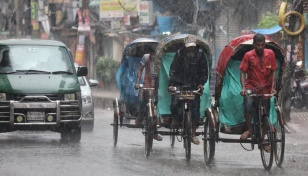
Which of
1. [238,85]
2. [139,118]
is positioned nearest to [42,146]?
[139,118]

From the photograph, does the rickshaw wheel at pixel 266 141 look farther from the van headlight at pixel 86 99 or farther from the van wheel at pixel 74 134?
the van headlight at pixel 86 99

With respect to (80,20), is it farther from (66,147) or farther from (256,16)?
(66,147)

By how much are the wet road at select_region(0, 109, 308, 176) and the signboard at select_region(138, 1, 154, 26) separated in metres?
25.0

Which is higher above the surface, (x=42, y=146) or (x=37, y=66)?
(x=37, y=66)

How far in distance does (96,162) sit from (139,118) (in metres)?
3.49

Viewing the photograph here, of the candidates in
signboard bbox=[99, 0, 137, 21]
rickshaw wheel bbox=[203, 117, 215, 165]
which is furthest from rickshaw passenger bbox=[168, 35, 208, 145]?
signboard bbox=[99, 0, 137, 21]

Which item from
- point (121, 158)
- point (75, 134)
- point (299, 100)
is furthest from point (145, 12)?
point (121, 158)

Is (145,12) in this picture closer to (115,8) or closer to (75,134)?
(115,8)

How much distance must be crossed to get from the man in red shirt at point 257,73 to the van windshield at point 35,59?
552cm

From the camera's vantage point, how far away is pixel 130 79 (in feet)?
59.0

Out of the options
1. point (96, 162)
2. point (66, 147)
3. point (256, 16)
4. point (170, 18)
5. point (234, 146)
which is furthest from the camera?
point (170, 18)

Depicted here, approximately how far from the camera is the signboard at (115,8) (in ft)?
148

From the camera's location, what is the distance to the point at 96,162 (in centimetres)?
1334

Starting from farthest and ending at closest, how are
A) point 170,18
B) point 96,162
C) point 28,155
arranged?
point 170,18 → point 28,155 → point 96,162
